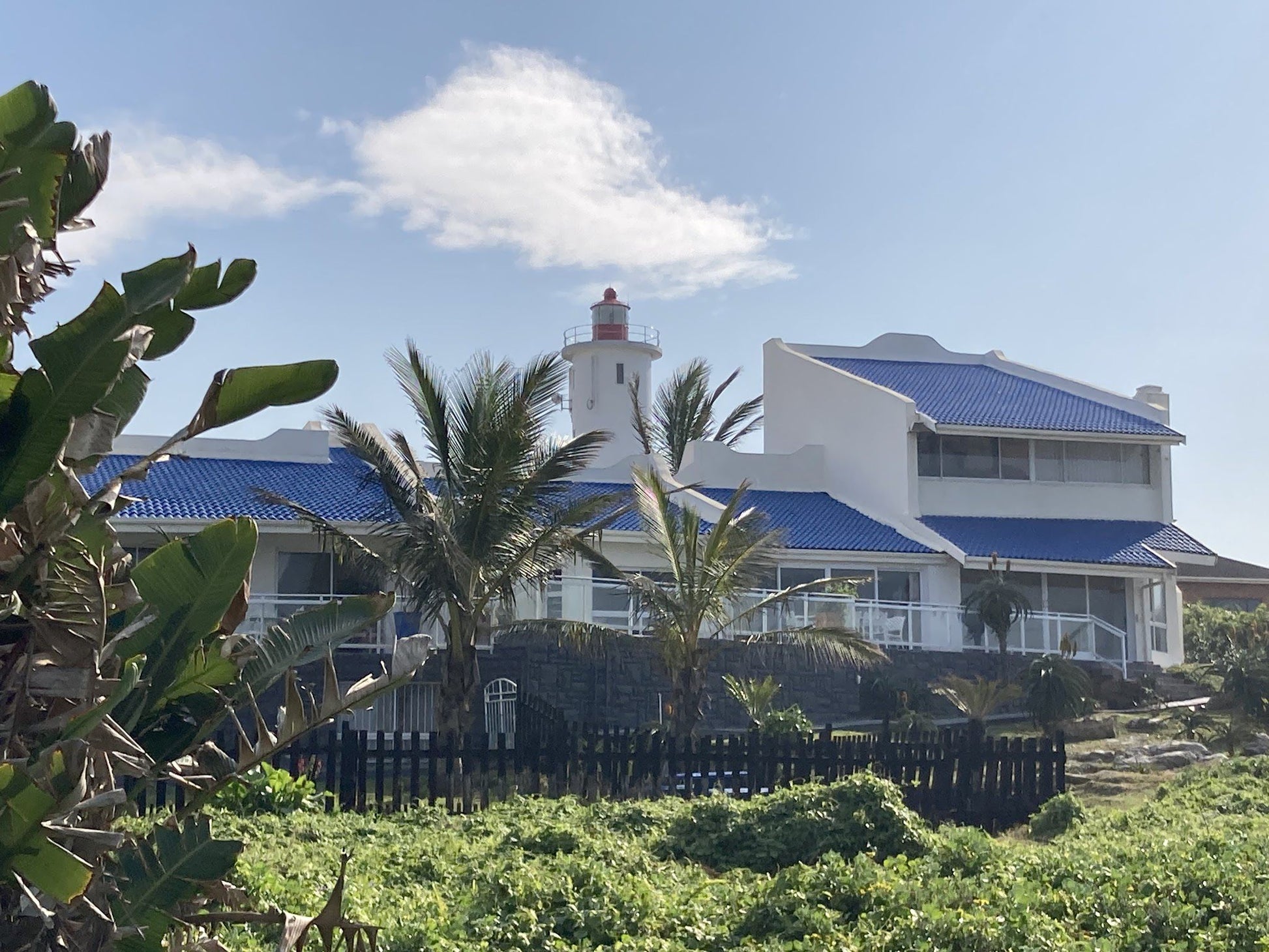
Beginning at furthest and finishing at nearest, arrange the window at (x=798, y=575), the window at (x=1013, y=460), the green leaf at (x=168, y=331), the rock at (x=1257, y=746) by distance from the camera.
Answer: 1. the window at (x=1013, y=460)
2. the window at (x=798, y=575)
3. the rock at (x=1257, y=746)
4. the green leaf at (x=168, y=331)

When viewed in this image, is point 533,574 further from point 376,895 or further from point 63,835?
point 63,835

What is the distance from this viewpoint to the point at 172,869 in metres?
3.64

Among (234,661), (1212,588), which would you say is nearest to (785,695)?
(234,661)

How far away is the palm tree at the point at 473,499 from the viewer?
669 inches

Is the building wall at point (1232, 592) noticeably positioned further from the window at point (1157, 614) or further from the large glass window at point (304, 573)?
the large glass window at point (304, 573)

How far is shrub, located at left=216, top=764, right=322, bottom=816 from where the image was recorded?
37.0ft

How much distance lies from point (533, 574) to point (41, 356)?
14793 mm

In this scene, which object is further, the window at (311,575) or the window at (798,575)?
the window at (798,575)

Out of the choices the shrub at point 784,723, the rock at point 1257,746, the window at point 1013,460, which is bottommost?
the rock at point 1257,746

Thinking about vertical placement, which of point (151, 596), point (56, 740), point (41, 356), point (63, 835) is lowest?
point (63, 835)

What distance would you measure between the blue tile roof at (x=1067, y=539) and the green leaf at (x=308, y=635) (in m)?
25.7

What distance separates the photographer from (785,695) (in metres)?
24.6

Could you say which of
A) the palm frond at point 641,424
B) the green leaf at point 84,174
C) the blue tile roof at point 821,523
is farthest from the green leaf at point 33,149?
the palm frond at point 641,424

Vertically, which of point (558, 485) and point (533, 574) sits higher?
point (558, 485)
